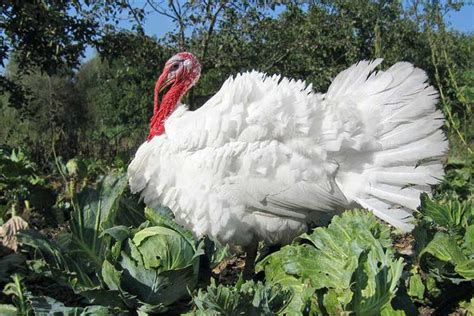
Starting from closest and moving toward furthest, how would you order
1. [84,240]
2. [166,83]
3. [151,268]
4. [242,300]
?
[242,300]
[151,268]
[84,240]
[166,83]

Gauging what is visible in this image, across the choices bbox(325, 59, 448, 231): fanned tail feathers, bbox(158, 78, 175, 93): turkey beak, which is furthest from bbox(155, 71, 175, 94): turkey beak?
bbox(325, 59, 448, 231): fanned tail feathers

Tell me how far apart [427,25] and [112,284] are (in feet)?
13.7

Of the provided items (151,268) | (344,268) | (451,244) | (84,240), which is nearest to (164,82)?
(84,240)

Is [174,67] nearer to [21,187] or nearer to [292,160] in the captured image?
[21,187]

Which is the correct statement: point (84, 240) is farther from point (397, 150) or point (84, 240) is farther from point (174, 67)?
point (174, 67)

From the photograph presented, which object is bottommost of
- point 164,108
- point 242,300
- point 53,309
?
point 53,309

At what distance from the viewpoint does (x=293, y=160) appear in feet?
11.9

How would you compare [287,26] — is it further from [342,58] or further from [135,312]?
[135,312]

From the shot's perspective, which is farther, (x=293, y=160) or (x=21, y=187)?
(x=21, y=187)

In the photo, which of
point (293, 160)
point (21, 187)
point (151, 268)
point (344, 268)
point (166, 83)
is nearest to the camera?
point (344, 268)

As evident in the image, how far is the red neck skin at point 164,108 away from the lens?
4324mm

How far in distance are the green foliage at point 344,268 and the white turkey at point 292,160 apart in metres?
1.02

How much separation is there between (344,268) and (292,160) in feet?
4.79

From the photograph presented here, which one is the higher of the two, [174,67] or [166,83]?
[174,67]
